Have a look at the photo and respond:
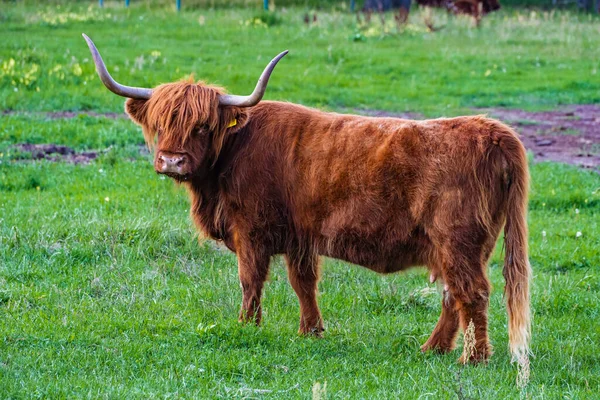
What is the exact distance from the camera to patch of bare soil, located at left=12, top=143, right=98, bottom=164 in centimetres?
987

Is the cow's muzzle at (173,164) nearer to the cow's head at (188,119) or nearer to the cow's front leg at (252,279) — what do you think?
the cow's head at (188,119)

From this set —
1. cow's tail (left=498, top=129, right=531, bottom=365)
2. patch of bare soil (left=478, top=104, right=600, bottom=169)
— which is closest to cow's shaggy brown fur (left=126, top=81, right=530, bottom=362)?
cow's tail (left=498, top=129, right=531, bottom=365)

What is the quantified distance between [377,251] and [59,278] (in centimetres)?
240

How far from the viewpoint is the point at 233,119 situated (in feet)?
18.2

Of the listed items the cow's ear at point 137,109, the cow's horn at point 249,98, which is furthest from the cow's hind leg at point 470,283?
the cow's ear at point 137,109

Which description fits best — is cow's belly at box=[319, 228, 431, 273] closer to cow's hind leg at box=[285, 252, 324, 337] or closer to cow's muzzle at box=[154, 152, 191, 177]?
cow's hind leg at box=[285, 252, 324, 337]

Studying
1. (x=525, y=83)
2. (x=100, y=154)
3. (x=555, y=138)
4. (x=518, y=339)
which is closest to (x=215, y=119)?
(x=518, y=339)

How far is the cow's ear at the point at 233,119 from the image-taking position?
555 cm

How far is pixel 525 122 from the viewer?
1249cm

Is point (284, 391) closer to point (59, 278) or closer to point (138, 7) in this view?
point (59, 278)

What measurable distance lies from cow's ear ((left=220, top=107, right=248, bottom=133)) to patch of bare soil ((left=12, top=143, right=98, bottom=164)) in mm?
4586

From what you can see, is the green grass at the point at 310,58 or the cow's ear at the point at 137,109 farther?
the green grass at the point at 310,58

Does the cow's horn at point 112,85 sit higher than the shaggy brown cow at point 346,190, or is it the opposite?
the cow's horn at point 112,85

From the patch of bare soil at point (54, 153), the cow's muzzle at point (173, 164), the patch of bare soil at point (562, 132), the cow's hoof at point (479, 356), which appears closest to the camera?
the cow's hoof at point (479, 356)
